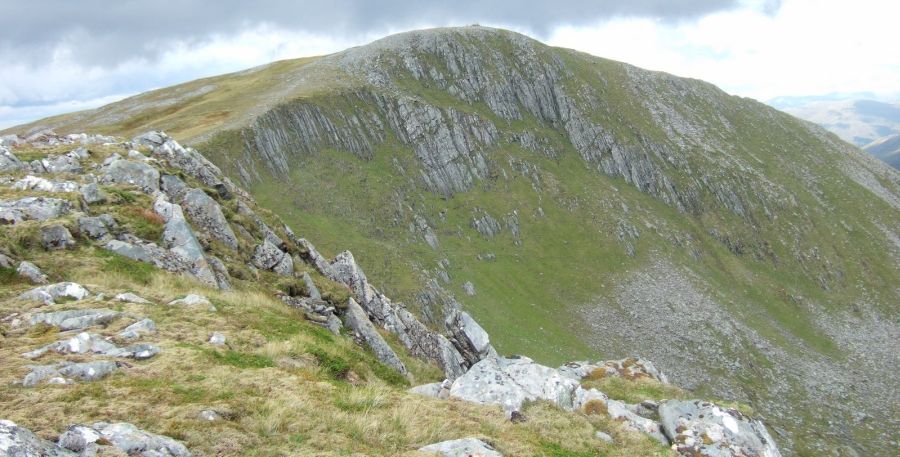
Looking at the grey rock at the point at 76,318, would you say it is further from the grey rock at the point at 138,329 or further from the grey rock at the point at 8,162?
the grey rock at the point at 8,162

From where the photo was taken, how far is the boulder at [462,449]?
11555 mm

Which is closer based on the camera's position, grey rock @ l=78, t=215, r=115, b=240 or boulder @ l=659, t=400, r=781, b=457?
boulder @ l=659, t=400, r=781, b=457

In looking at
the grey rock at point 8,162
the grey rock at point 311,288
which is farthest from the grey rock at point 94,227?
the grey rock at point 8,162

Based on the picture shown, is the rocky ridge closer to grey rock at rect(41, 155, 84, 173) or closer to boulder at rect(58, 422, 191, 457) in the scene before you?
boulder at rect(58, 422, 191, 457)

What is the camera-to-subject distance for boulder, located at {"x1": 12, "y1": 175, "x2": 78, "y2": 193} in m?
24.7

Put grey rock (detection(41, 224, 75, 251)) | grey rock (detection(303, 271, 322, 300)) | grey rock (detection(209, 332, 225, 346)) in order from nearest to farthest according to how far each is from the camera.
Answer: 1. grey rock (detection(209, 332, 225, 346))
2. grey rock (detection(41, 224, 75, 251))
3. grey rock (detection(303, 271, 322, 300))

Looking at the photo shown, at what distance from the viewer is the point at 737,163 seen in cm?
11900

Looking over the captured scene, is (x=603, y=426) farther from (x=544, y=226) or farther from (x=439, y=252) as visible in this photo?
(x=544, y=226)

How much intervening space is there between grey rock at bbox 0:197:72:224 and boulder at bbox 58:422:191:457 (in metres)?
17.2

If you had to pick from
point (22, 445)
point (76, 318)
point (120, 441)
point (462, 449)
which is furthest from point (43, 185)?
point (462, 449)

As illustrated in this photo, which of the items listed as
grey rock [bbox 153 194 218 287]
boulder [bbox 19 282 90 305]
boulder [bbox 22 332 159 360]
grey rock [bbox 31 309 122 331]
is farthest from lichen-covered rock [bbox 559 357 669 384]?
boulder [bbox 19 282 90 305]

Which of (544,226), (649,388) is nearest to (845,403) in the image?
(544,226)

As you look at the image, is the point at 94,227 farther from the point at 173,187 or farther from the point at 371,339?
the point at 371,339

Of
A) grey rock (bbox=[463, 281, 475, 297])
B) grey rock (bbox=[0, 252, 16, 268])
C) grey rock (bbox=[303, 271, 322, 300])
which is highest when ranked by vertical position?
grey rock (bbox=[0, 252, 16, 268])
